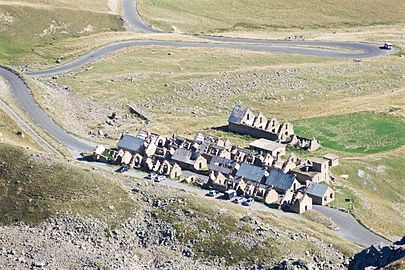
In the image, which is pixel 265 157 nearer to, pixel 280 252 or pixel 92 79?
pixel 280 252

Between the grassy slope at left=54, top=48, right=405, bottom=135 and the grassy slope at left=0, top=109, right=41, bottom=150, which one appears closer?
the grassy slope at left=0, top=109, right=41, bottom=150

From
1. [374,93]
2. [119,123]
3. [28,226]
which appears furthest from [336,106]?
[28,226]

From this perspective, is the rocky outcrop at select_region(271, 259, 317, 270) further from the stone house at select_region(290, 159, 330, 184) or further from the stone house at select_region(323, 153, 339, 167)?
the stone house at select_region(323, 153, 339, 167)

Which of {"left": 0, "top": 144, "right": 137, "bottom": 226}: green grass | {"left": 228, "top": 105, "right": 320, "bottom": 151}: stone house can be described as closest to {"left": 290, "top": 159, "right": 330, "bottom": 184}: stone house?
{"left": 228, "top": 105, "right": 320, "bottom": 151}: stone house

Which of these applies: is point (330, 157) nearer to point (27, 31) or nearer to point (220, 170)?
point (220, 170)

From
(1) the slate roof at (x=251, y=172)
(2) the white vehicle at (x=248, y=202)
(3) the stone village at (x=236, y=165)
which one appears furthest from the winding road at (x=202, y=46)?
(1) the slate roof at (x=251, y=172)

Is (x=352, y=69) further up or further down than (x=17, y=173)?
further up

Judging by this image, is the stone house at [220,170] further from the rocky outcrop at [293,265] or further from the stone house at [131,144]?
the rocky outcrop at [293,265]
